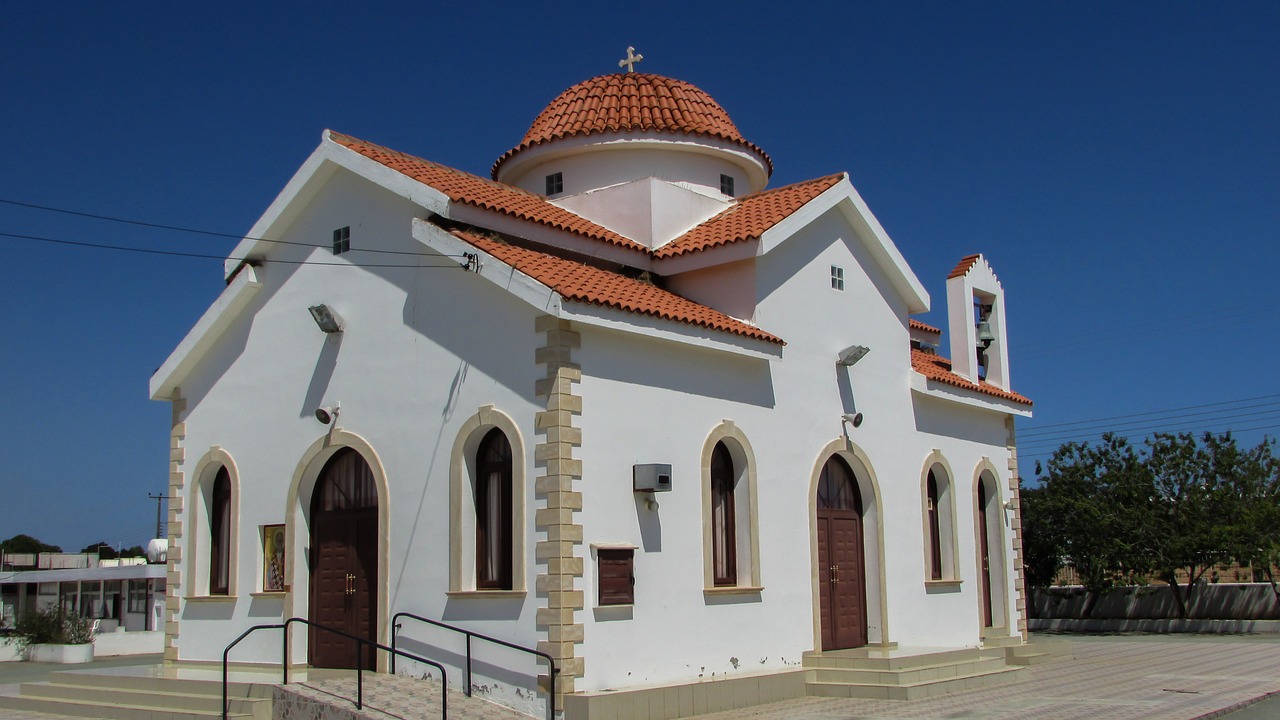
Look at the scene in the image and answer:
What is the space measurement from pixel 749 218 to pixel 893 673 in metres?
6.35

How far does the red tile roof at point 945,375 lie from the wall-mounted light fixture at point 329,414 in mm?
8926

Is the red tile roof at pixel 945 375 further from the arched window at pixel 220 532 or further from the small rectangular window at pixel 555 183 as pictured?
the arched window at pixel 220 532

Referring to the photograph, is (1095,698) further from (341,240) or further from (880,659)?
(341,240)

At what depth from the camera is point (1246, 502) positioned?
2844cm

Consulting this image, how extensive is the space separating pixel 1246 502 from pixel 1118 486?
285cm

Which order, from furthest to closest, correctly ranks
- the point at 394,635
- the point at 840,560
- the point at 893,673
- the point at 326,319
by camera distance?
the point at 840,560
the point at 326,319
the point at 893,673
the point at 394,635

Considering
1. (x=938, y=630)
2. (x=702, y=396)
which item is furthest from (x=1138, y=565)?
(x=702, y=396)

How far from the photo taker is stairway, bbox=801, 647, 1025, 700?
1449cm

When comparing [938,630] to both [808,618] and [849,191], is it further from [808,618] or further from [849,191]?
[849,191]

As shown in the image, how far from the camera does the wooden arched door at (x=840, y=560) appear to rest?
1630cm

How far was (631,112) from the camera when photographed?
18.7 metres

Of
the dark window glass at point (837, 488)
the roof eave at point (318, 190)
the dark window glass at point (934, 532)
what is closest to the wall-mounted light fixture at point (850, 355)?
the dark window glass at point (837, 488)

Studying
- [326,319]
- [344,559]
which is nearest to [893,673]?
[344,559]

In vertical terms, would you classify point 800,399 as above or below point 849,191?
below
